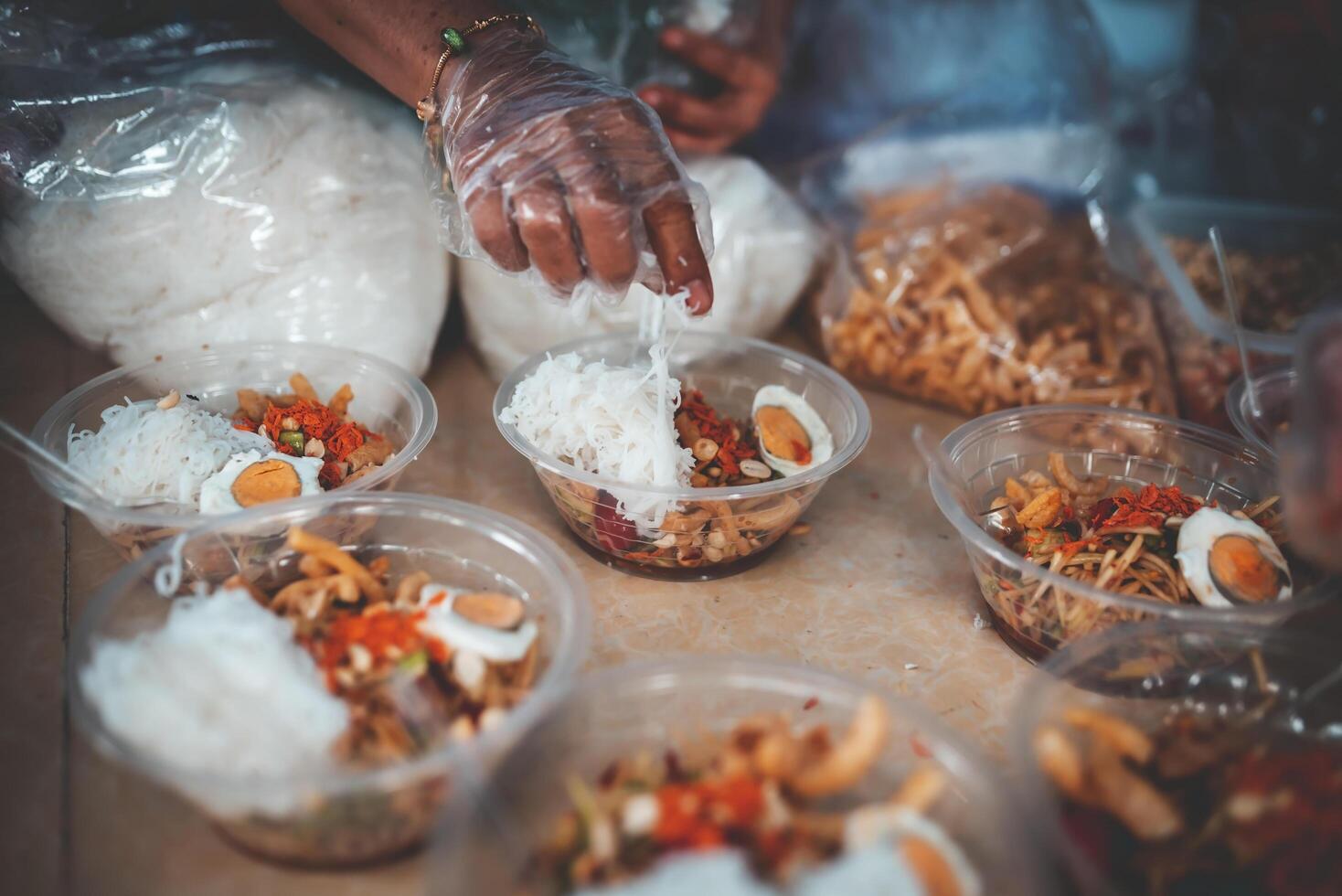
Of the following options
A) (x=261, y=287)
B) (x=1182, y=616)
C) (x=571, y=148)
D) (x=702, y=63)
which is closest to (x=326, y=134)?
(x=261, y=287)

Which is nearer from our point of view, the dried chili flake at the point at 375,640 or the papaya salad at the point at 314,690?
the papaya salad at the point at 314,690

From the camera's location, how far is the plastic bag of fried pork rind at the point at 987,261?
1810 millimetres

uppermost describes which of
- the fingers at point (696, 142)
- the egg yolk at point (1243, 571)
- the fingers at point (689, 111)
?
the fingers at point (689, 111)

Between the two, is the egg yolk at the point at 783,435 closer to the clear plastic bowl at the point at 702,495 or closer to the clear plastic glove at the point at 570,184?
the clear plastic bowl at the point at 702,495

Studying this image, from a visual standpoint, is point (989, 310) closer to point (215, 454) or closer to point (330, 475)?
point (330, 475)

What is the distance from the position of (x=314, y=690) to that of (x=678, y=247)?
0.73 meters

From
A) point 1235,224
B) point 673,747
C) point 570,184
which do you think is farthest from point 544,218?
point 1235,224

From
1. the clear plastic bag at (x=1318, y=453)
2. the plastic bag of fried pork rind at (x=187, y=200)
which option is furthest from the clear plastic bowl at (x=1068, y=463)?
the plastic bag of fried pork rind at (x=187, y=200)

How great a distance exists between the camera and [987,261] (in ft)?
6.40

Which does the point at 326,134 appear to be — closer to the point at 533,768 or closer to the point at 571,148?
the point at 571,148

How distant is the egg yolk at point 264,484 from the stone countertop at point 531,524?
294mm

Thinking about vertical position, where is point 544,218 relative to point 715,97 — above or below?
above

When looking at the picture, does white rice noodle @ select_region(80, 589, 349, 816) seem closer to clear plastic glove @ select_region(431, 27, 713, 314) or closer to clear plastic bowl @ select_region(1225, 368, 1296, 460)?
clear plastic glove @ select_region(431, 27, 713, 314)

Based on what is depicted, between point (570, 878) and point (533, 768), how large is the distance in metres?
0.11
